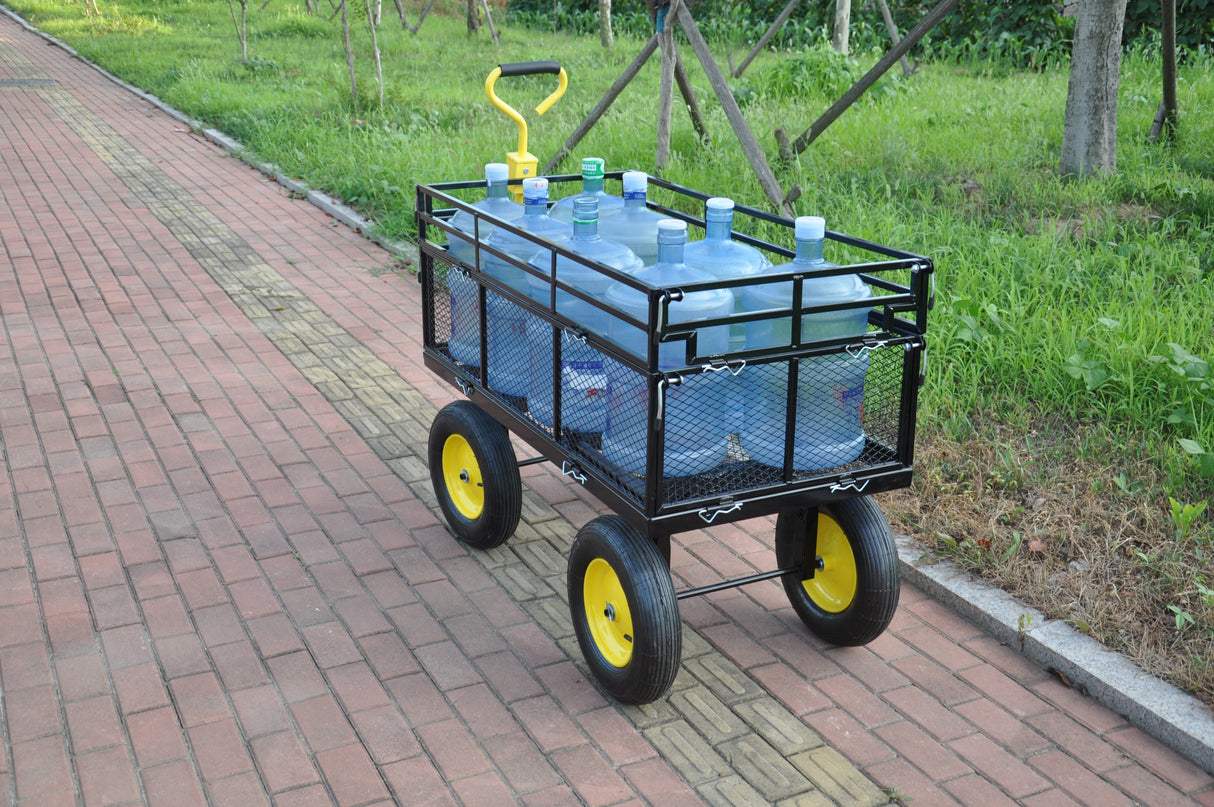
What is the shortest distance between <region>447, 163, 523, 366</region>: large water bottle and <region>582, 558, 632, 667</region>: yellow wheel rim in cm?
93

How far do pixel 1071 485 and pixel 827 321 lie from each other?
1.62 metres

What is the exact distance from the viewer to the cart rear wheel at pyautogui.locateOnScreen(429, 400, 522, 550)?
4.00 meters

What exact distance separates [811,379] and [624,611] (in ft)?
2.78

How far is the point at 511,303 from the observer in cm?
369

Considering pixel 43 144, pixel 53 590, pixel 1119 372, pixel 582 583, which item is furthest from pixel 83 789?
pixel 43 144

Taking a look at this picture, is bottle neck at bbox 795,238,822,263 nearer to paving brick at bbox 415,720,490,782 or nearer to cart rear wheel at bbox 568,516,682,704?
cart rear wheel at bbox 568,516,682,704

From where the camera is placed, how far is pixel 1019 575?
12.6ft

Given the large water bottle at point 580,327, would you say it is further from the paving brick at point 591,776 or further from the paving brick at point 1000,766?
the paving brick at point 1000,766

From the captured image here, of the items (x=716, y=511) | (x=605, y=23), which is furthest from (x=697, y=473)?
(x=605, y=23)

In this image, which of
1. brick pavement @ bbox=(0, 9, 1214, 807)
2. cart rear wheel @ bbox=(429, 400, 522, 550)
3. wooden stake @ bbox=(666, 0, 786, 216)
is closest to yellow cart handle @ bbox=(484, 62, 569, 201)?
cart rear wheel @ bbox=(429, 400, 522, 550)

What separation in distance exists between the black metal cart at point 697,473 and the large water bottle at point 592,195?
333 mm

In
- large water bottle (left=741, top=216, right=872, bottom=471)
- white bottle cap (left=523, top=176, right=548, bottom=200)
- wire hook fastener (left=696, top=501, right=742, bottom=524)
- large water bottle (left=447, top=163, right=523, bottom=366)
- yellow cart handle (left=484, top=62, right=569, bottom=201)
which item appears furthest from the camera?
yellow cart handle (left=484, top=62, right=569, bottom=201)

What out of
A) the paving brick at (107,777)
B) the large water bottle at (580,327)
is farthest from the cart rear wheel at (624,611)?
the paving brick at (107,777)

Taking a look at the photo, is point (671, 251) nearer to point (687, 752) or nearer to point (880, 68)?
point (687, 752)
